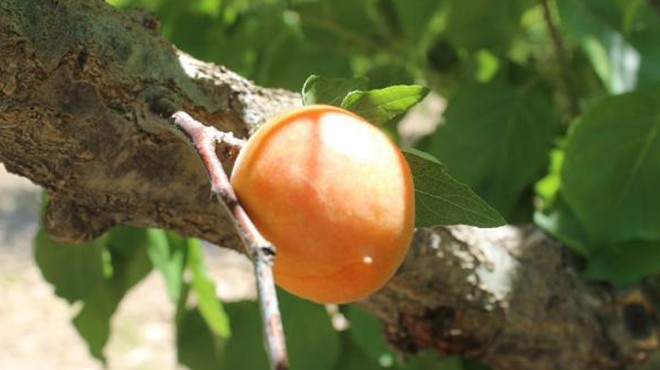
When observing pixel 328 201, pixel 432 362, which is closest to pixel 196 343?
pixel 432 362

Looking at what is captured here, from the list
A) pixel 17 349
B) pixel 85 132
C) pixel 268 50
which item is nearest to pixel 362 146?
pixel 85 132

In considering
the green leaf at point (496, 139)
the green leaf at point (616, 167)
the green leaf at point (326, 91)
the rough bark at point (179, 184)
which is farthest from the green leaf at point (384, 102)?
the green leaf at point (496, 139)

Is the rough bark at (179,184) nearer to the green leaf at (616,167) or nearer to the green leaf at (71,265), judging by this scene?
the green leaf at (616,167)

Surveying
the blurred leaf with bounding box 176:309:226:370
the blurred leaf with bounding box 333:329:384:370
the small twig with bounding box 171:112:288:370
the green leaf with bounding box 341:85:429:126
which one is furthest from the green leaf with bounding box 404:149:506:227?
the blurred leaf with bounding box 176:309:226:370

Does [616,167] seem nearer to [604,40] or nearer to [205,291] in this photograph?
[604,40]

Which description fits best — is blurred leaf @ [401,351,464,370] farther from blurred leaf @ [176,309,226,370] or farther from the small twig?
the small twig
